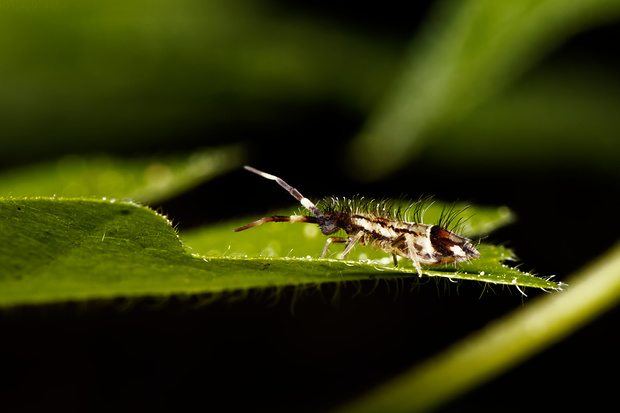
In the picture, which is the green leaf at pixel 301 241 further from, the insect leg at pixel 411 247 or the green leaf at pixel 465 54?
the green leaf at pixel 465 54

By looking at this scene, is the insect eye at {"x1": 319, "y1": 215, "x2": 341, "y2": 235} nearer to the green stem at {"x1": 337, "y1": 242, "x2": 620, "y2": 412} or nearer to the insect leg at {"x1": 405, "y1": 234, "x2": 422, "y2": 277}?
the insect leg at {"x1": 405, "y1": 234, "x2": 422, "y2": 277}

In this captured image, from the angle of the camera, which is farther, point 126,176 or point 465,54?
point 126,176

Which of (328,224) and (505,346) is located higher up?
(328,224)

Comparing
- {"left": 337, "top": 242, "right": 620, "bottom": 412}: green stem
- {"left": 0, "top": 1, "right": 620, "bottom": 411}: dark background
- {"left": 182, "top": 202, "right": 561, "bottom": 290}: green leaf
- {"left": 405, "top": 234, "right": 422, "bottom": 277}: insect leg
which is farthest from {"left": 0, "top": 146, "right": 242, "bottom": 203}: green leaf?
{"left": 337, "top": 242, "right": 620, "bottom": 412}: green stem

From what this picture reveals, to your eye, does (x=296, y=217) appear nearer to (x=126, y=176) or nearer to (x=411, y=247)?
(x=411, y=247)

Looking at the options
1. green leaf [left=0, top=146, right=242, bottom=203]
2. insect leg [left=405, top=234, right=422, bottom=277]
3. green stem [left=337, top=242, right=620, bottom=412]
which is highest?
green leaf [left=0, top=146, right=242, bottom=203]

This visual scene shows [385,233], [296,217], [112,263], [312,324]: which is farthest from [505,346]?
[312,324]

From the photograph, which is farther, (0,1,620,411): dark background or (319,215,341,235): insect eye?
(0,1,620,411): dark background
